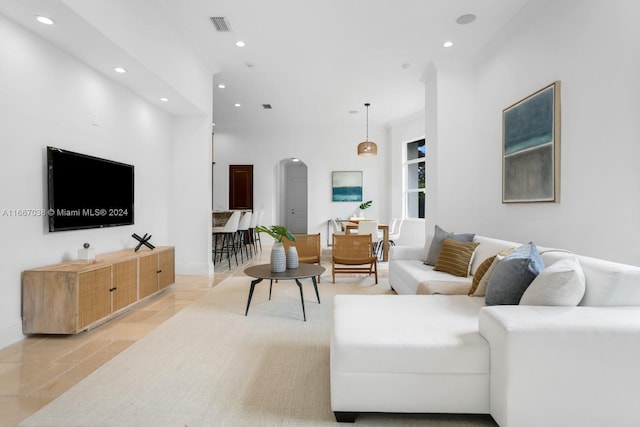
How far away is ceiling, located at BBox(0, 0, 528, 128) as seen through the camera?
9.62 ft

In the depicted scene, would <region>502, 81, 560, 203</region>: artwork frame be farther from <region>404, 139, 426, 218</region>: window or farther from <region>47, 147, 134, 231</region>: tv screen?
<region>47, 147, 134, 231</region>: tv screen

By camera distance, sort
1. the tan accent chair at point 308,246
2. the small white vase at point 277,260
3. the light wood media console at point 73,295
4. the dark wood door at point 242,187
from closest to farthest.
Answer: the light wood media console at point 73,295, the small white vase at point 277,260, the tan accent chair at point 308,246, the dark wood door at point 242,187

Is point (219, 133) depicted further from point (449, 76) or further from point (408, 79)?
point (449, 76)

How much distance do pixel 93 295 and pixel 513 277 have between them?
10.6ft

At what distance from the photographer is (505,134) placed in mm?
3982

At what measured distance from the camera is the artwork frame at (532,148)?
3.12m

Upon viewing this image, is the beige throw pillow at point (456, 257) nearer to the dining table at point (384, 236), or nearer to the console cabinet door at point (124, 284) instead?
the dining table at point (384, 236)

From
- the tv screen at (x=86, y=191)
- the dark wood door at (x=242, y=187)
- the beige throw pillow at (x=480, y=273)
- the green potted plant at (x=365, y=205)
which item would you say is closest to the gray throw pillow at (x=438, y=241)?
the beige throw pillow at (x=480, y=273)

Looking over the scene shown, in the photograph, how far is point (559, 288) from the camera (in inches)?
69.7

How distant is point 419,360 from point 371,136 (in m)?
7.93

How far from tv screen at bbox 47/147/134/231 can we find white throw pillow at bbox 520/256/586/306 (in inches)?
144

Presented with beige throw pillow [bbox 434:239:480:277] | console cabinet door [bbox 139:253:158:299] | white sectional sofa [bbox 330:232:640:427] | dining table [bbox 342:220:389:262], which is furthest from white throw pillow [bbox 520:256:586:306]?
dining table [bbox 342:220:389:262]

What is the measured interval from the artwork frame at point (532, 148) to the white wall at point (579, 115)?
3.1 inches

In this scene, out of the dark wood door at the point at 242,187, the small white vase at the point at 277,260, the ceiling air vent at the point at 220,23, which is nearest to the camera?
the small white vase at the point at 277,260
